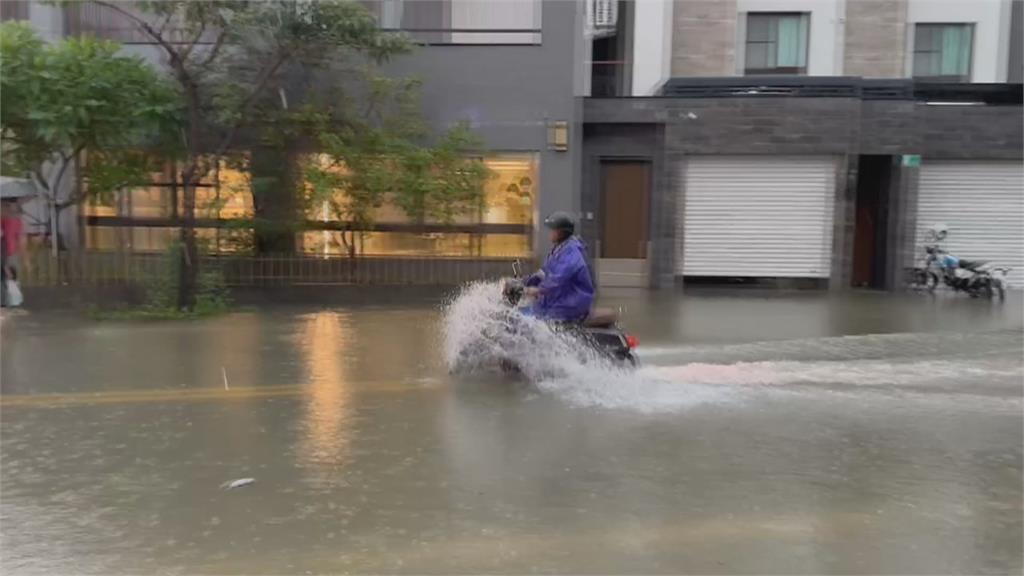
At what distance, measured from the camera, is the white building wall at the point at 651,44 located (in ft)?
63.2

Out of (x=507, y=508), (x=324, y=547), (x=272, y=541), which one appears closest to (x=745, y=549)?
(x=507, y=508)

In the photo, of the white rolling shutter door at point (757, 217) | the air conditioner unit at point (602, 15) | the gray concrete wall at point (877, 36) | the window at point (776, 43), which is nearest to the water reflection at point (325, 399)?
the white rolling shutter door at point (757, 217)

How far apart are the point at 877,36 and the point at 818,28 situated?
1241 mm

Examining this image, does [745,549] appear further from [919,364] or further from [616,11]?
[616,11]

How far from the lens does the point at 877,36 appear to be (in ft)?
63.4

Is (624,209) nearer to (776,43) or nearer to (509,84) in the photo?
(509,84)

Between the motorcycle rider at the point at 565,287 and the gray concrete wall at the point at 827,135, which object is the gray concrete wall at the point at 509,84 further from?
the motorcycle rider at the point at 565,287

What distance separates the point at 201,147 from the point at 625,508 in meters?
10.6

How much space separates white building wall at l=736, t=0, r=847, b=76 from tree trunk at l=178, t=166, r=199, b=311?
479 inches

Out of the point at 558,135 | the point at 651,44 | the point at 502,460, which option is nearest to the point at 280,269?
the point at 558,135

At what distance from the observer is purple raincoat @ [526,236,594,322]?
7996 mm

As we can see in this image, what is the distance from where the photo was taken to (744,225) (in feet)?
57.1

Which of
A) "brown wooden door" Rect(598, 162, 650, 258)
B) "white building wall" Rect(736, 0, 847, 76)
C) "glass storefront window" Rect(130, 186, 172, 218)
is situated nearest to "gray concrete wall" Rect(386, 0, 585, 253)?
"brown wooden door" Rect(598, 162, 650, 258)

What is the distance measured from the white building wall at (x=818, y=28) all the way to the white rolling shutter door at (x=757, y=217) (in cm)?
364
